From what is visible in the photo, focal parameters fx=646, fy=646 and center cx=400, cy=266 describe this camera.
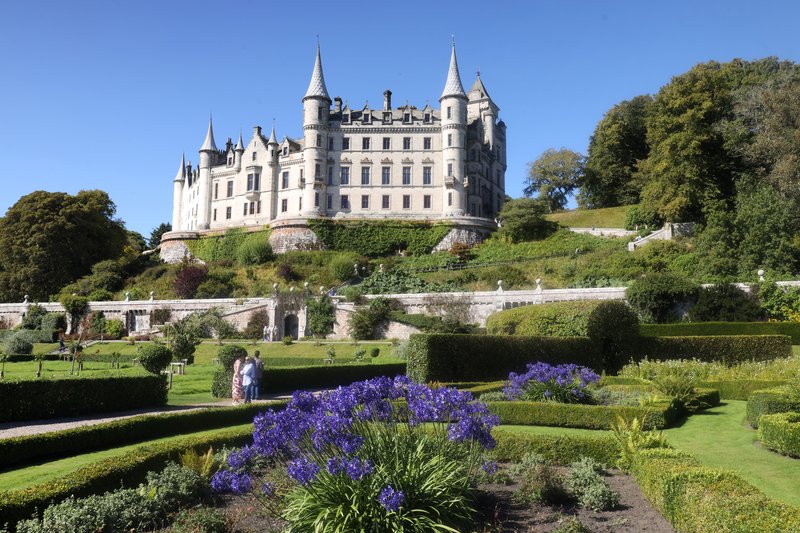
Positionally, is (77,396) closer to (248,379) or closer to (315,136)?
(248,379)

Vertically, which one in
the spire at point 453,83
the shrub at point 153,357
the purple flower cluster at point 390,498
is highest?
the spire at point 453,83

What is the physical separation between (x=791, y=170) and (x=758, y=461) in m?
36.9

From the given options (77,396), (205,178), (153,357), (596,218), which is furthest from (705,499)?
(205,178)

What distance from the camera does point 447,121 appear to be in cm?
6512

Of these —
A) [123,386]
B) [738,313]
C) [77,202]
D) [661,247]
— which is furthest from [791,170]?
[77,202]

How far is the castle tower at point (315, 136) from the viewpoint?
6519 cm

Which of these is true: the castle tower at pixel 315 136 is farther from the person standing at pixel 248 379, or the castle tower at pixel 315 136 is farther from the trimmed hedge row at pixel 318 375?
the person standing at pixel 248 379

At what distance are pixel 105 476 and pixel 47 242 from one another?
2299 inches

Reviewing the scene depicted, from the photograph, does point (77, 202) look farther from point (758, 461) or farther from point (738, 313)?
point (758, 461)

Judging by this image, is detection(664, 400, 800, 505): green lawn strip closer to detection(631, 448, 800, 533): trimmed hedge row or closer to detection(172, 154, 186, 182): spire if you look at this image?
detection(631, 448, 800, 533): trimmed hedge row

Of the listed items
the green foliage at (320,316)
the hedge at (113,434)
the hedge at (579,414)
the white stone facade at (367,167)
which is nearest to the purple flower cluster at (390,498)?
the hedge at (579,414)

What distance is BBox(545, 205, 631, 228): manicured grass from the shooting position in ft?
187

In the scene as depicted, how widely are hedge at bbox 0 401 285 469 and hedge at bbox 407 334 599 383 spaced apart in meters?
5.12

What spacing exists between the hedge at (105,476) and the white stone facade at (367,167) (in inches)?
2050
